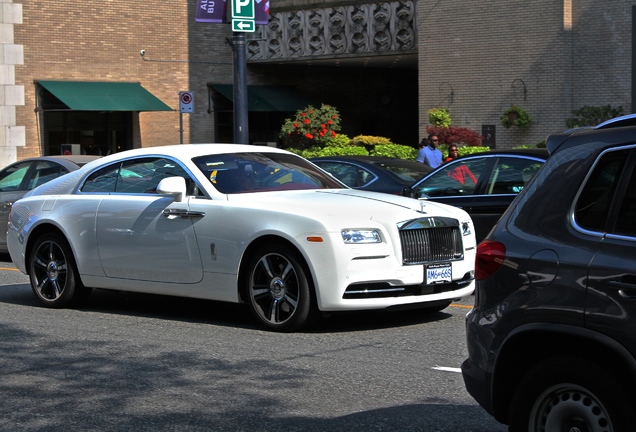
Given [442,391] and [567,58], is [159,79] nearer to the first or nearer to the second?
[567,58]

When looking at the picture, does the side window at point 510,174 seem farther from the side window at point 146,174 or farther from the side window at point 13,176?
the side window at point 13,176

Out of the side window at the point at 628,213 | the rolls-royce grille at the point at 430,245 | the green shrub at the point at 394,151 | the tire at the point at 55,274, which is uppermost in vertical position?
the green shrub at the point at 394,151

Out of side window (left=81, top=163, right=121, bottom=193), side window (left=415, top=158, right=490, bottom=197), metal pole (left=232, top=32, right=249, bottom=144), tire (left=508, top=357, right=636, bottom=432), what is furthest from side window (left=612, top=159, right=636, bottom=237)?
metal pole (left=232, top=32, right=249, bottom=144)

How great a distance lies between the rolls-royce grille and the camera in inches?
343

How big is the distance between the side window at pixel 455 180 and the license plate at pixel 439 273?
3265mm

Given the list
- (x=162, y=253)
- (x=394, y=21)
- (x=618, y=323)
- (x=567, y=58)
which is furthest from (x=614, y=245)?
(x=394, y=21)

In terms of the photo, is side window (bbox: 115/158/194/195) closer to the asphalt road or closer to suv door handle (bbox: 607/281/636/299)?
the asphalt road

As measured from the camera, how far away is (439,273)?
888 cm

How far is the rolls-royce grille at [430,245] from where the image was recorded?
343 inches

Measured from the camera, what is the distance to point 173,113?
36062 mm

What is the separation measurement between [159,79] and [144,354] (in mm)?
28642

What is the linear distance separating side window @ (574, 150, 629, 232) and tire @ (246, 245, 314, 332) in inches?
169

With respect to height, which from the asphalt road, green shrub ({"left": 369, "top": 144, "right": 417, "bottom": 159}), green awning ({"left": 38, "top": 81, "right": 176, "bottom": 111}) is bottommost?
the asphalt road

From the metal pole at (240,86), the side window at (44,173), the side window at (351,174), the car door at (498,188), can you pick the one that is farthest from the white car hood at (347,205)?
the metal pole at (240,86)
